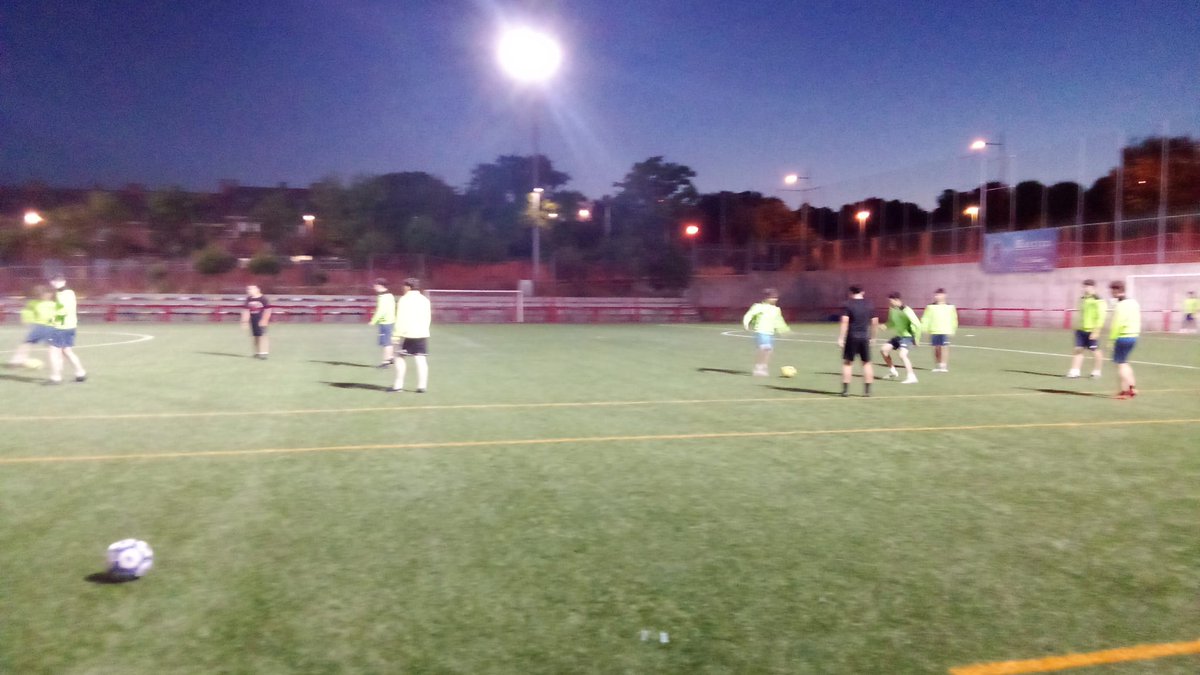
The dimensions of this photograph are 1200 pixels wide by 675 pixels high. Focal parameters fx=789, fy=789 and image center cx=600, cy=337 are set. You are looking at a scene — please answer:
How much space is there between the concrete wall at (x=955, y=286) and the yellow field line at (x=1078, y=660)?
35.6 metres

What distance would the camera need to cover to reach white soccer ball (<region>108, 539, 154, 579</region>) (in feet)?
15.5

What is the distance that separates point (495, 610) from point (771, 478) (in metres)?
3.76

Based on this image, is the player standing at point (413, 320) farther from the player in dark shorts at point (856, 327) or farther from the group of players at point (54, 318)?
the player in dark shorts at point (856, 327)

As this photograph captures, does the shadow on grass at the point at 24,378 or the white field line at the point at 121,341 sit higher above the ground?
the white field line at the point at 121,341

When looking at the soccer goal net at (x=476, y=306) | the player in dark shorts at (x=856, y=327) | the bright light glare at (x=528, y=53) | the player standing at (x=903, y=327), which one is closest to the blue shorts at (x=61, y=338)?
the player in dark shorts at (x=856, y=327)

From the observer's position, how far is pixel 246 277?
46.7 m

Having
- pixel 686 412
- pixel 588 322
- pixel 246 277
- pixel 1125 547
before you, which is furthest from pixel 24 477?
pixel 246 277

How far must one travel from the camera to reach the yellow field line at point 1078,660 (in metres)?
3.83

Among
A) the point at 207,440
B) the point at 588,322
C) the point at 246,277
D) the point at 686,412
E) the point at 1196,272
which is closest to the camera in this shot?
the point at 207,440

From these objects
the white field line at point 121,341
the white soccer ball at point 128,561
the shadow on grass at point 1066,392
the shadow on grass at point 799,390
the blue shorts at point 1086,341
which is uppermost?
the blue shorts at point 1086,341

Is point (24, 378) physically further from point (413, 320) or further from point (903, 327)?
point (903, 327)

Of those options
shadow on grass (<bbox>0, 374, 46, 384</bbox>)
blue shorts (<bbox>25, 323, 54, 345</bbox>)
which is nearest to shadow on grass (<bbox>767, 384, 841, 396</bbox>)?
blue shorts (<bbox>25, 323, 54, 345</bbox>)

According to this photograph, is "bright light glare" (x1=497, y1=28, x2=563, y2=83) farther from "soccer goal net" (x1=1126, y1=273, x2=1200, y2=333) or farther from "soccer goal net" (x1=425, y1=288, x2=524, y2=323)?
"soccer goal net" (x1=1126, y1=273, x2=1200, y2=333)

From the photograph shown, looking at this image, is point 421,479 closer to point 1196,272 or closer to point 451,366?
point 451,366
